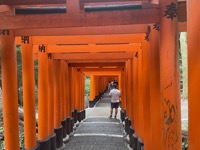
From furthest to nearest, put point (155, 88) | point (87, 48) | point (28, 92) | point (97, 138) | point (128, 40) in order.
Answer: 1. point (97, 138)
2. point (87, 48)
3. point (128, 40)
4. point (28, 92)
5. point (155, 88)

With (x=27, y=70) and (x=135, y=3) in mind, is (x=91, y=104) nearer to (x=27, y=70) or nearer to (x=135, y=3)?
(x=27, y=70)

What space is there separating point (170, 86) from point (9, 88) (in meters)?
2.84

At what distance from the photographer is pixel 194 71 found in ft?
10.5

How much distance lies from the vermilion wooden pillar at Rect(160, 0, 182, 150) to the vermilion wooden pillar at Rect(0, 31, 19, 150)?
8.77ft

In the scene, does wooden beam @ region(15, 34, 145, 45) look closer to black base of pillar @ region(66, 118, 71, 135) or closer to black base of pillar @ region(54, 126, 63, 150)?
black base of pillar @ region(54, 126, 63, 150)

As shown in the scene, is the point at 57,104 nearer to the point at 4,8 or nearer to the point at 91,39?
the point at 91,39

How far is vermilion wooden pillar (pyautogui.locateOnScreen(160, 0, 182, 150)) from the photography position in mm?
4746

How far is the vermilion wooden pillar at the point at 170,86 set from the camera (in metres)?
4.75

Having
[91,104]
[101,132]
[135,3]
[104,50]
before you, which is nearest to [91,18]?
[135,3]

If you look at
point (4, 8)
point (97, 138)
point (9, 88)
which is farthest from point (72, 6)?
point (97, 138)

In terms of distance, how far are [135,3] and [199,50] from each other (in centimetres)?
287

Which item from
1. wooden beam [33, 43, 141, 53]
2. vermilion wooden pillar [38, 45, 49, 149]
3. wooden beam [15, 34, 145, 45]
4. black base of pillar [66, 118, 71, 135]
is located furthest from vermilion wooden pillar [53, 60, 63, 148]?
wooden beam [15, 34, 145, 45]

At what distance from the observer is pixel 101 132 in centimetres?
1345

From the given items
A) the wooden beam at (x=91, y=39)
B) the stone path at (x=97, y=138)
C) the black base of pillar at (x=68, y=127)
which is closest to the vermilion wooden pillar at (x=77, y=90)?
Answer: the stone path at (x=97, y=138)
